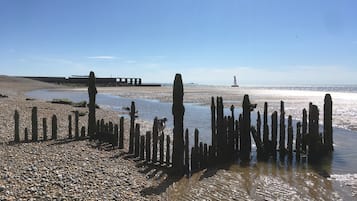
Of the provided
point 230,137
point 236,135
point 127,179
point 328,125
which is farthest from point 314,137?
point 127,179

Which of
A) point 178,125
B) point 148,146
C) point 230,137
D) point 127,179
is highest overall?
point 178,125

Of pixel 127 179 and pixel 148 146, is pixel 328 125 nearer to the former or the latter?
pixel 148 146

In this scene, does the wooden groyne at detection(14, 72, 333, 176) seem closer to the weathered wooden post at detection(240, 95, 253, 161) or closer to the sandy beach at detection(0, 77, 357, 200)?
the weathered wooden post at detection(240, 95, 253, 161)

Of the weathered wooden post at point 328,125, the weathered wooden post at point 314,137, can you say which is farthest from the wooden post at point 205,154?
the weathered wooden post at point 328,125

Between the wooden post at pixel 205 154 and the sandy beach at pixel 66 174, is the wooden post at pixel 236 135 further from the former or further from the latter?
the sandy beach at pixel 66 174

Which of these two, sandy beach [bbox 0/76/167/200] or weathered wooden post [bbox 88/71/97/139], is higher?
weathered wooden post [bbox 88/71/97/139]

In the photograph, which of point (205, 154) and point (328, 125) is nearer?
point (205, 154)

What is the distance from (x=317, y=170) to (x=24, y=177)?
10057 millimetres

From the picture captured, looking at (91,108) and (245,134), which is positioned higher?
(91,108)

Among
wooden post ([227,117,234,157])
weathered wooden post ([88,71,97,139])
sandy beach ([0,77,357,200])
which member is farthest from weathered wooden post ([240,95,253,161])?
weathered wooden post ([88,71,97,139])

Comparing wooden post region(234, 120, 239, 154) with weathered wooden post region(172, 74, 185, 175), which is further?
wooden post region(234, 120, 239, 154)

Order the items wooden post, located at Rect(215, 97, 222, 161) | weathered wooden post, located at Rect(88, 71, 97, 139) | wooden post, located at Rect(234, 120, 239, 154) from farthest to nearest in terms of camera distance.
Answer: weathered wooden post, located at Rect(88, 71, 97, 139)
wooden post, located at Rect(234, 120, 239, 154)
wooden post, located at Rect(215, 97, 222, 161)

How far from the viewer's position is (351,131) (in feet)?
75.6

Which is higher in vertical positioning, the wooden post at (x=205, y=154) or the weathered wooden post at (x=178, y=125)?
the weathered wooden post at (x=178, y=125)
